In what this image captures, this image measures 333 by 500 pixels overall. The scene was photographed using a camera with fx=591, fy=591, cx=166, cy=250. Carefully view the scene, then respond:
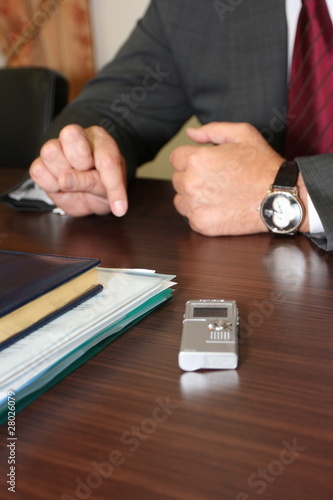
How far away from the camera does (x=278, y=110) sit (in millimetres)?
1159

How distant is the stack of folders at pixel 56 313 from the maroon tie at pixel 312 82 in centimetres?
63

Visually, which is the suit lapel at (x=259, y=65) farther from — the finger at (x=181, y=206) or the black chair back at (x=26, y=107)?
the black chair back at (x=26, y=107)

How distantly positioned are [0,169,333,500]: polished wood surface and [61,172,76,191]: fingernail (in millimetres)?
298

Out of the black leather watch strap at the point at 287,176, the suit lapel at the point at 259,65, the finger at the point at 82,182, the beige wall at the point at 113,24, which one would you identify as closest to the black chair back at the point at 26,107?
the suit lapel at the point at 259,65

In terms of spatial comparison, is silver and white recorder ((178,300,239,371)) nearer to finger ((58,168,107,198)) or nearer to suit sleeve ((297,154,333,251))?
suit sleeve ((297,154,333,251))

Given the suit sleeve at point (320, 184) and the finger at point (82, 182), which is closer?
the suit sleeve at point (320, 184)

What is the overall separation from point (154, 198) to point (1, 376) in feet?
2.14

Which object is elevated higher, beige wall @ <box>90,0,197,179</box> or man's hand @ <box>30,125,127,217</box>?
beige wall @ <box>90,0,197,179</box>

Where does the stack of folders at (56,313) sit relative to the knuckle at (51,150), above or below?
below

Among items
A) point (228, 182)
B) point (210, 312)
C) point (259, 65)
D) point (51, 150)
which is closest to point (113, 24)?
point (259, 65)

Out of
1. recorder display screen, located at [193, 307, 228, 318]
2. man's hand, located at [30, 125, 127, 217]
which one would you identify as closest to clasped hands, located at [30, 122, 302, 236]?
man's hand, located at [30, 125, 127, 217]

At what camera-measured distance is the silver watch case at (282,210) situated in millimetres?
771

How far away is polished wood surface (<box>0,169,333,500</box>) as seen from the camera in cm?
33

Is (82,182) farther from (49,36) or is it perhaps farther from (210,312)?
(49,36)
